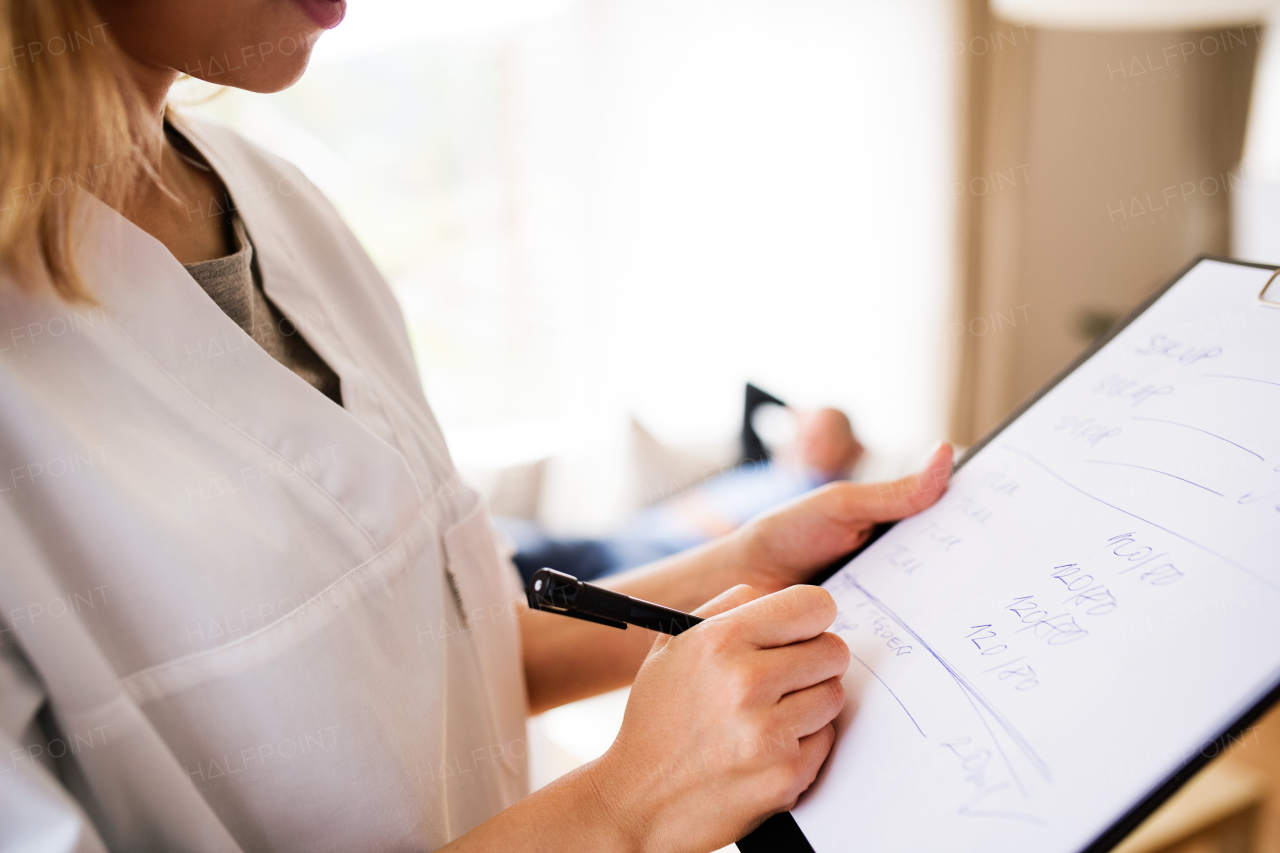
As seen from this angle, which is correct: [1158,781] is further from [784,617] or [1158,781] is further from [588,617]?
[588,617]

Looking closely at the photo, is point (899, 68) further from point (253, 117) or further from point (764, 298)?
point (253, 117)

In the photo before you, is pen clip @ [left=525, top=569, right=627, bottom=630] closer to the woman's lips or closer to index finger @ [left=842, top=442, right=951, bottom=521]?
index finger @ [left=842, top=442, right=951, bottom=521]

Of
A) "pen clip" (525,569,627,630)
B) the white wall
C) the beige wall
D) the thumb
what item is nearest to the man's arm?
the thumb

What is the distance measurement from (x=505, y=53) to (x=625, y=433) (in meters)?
1.08

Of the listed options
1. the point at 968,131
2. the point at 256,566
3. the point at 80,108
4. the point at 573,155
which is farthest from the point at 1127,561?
the point at 573,155

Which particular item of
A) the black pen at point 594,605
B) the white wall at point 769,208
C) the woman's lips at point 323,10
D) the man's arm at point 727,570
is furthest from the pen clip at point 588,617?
the white wall at point 769,208

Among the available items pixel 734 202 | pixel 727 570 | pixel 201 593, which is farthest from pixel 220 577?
pixel 734 202

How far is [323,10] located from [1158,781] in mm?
657

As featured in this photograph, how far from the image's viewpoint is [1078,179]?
180 cm

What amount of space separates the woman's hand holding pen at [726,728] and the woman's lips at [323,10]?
47 cm

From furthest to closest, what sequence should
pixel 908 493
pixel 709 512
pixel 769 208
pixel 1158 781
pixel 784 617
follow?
1. pixel 769 208
2. pixel 709 512
3. pixel 908 493
4. pixel 784 617
5. pixel 1158 781

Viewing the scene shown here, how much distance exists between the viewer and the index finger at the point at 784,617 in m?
0.48

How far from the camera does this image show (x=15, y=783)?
36 centimetres

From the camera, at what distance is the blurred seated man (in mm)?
1559
